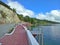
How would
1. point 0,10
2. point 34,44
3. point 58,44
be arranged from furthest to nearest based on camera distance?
point 0,10 < point 58,44 < point 34,44

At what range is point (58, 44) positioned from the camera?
2870 centimetres

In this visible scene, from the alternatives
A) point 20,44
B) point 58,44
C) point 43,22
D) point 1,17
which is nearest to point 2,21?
point 1,17

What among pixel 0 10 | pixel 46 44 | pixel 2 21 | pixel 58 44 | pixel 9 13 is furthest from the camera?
pixel 9 13

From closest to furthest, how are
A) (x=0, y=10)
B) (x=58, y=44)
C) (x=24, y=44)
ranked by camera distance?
(x=24, y=44) < (x=58, y=44) < (x=0, y=10)

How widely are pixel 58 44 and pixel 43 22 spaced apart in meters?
158

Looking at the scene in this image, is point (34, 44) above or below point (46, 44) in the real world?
above

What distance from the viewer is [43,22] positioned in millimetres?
186750

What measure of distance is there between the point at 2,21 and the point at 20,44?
5149 centimetres

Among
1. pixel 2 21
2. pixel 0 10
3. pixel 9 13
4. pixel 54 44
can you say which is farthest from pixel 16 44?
pixel 9 13

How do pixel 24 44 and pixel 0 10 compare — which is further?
pixel 0 10

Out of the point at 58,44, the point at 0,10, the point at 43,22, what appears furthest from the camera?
the point at 43,22

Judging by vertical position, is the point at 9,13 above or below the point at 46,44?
above

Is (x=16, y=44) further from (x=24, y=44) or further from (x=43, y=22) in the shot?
(x=43, y=22)

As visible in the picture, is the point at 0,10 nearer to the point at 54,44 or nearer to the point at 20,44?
the point at 54,44
